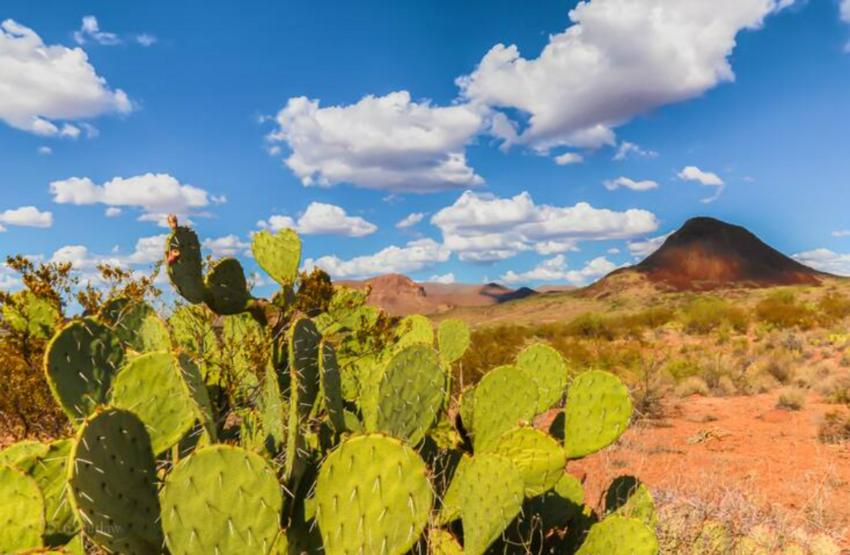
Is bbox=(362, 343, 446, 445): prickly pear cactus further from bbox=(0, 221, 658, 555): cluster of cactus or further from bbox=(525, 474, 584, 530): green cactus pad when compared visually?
bbox=(525, 474, 584, 530): green cactus pad

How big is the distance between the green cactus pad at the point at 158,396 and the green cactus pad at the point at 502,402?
1.63 metres

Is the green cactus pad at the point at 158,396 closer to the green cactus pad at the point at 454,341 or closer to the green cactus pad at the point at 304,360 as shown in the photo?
the green cactus pad at the point at 304,360

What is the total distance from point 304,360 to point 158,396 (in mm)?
616

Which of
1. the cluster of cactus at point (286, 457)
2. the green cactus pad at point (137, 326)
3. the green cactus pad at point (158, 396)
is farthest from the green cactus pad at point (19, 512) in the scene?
the green cactus pad at point (137, 326)

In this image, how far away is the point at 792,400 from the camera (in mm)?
9297

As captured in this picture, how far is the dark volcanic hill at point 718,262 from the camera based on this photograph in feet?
174

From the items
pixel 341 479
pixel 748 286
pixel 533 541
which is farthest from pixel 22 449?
pixel 748 286

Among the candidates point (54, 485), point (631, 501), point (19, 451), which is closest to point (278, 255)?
point (19, 451)

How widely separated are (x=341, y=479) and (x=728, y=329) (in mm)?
20593

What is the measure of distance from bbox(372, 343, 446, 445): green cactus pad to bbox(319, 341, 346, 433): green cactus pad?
203 millimetres

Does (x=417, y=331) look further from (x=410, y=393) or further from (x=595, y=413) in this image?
(x=410, y=393)

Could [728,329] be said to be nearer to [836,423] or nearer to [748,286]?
[836,423]

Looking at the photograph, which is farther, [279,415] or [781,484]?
[781,484]

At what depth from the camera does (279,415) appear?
8.71 ft
